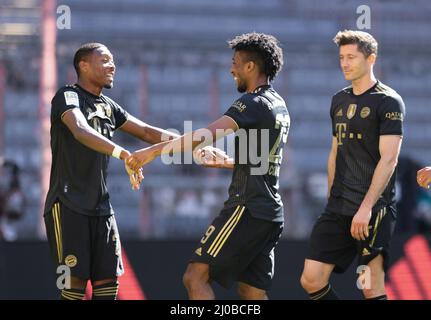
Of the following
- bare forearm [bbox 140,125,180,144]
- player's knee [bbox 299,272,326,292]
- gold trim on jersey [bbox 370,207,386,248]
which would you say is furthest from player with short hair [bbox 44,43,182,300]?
gold trim on jersey [bbox 370,207,386,248]

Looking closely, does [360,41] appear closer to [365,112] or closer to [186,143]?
[365,112]

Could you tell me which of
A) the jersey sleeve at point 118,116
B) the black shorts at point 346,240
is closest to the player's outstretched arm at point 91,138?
the jersey sleeve at point 118,116

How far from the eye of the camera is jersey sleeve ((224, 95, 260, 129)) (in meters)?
5.61

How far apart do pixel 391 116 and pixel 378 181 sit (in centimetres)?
38

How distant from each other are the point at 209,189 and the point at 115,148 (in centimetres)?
453

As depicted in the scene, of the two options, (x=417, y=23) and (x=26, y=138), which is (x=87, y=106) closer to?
(x=26, y=138)

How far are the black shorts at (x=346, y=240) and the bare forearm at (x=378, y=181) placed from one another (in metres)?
0.18

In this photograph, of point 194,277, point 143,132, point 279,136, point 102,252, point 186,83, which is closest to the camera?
point 194,277

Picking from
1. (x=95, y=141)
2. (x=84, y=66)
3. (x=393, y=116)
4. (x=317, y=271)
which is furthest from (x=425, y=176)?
(x=84, y=66)

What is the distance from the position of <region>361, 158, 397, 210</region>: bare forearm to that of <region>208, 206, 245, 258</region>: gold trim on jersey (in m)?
0.71

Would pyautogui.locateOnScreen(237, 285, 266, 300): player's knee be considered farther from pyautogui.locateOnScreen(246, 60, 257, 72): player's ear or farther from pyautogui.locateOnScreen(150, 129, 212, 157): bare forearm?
pyautogui.locateOnScreen(246, 60, 257, 72): player's ear

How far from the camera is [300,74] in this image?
10289 millimetres

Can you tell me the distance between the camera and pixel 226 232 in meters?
5.67

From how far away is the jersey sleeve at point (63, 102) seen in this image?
19.1 feet
